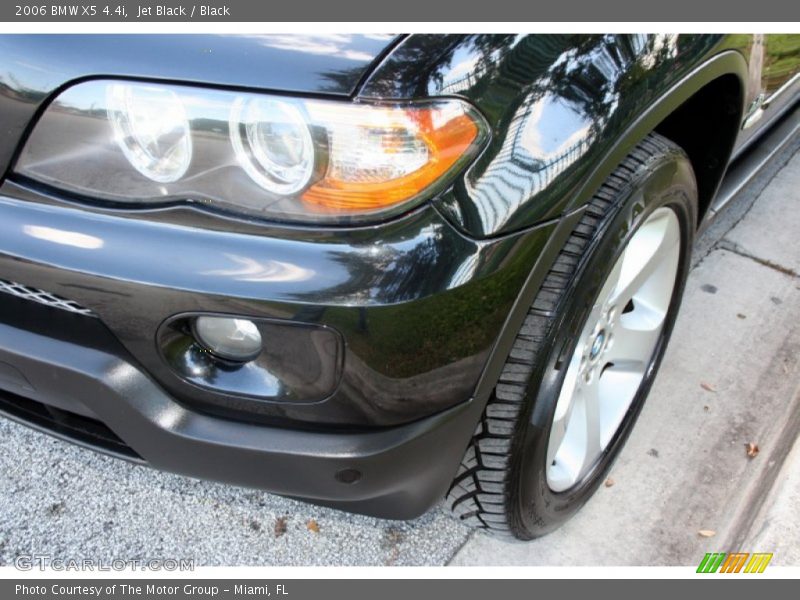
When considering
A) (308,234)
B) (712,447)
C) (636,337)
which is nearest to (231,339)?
(308,234)

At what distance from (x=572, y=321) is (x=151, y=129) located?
→ 2.85 feet

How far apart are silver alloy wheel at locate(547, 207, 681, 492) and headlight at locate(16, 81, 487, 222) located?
2.02ft

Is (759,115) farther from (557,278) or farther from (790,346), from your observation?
(557,278)

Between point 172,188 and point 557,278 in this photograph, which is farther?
point 557,278

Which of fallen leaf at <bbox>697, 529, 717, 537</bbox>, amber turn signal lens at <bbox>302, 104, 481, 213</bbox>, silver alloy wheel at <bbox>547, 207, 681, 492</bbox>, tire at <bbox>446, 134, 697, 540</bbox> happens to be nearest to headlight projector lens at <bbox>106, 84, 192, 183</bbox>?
amber turn signal lens at <bbox>302, 104, 481, 213</bbox>

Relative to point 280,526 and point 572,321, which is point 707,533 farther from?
point 280,526

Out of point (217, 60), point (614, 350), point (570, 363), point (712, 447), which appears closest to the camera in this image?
point (217, 60)

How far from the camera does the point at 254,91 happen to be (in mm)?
1208

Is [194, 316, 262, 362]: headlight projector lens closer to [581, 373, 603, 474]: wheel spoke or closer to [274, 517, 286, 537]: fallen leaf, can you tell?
[274, 517, 286, 537]: fallen leaf

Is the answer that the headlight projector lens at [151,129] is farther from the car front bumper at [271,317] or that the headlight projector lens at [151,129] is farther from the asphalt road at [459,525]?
the asphalt road at [459,525]

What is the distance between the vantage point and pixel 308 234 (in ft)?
4.05

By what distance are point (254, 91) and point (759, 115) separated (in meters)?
1.65

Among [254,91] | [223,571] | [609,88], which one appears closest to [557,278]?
[609,88]

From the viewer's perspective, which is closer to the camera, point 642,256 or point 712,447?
point 642,256
